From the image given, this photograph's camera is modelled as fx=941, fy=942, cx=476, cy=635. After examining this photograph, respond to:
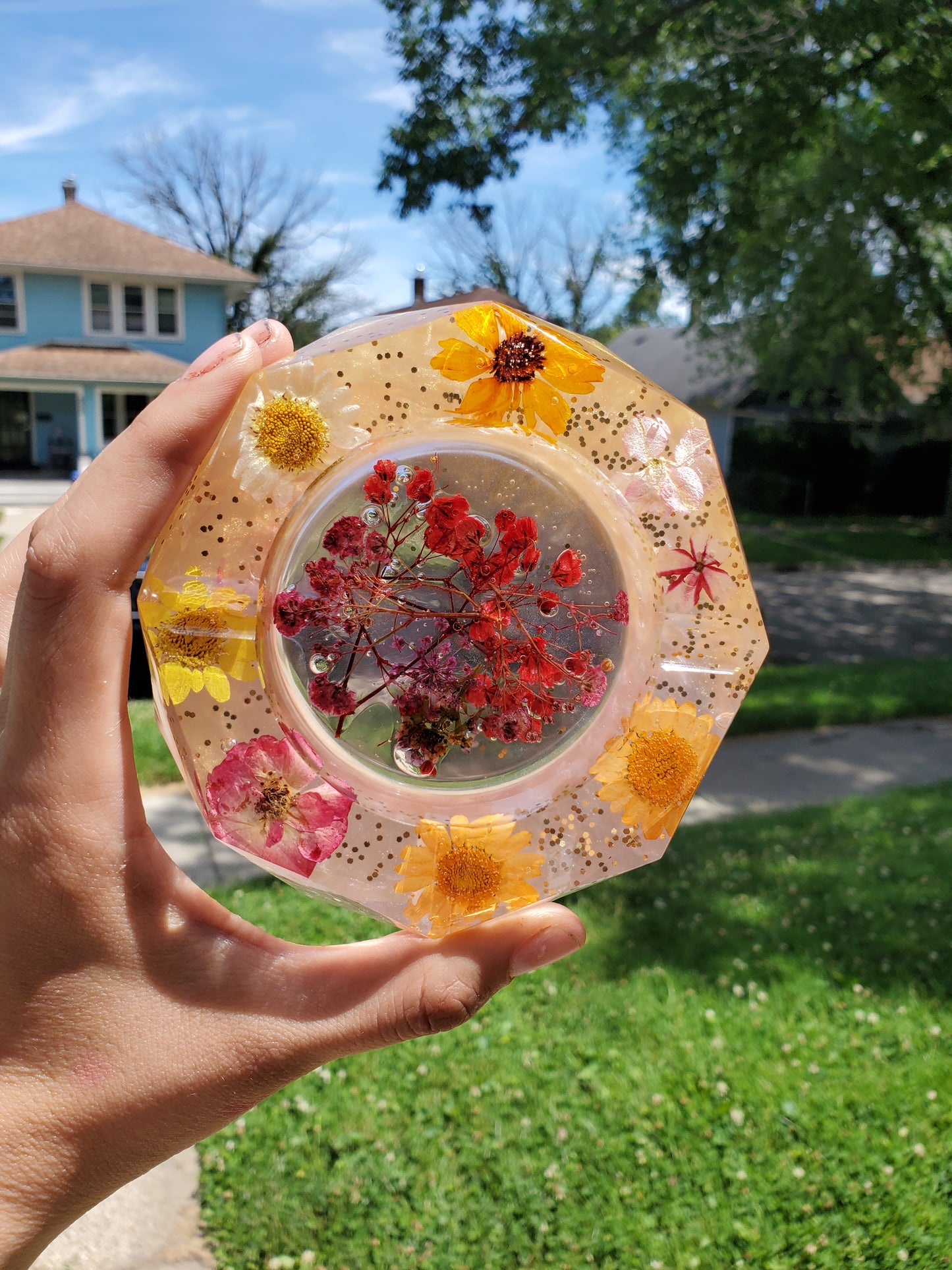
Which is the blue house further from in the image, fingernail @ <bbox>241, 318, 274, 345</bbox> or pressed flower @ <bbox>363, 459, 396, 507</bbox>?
pressed flower @ <bbox>363, 459, 396, 507</bbox>

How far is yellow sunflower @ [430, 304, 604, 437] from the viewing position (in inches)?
52.4

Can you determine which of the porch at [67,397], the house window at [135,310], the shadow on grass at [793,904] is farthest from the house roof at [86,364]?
the shadow on grass at [793,904]

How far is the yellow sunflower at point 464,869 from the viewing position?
1.40m

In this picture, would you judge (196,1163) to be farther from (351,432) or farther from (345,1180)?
(351,432)

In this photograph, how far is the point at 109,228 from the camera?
2516 cm

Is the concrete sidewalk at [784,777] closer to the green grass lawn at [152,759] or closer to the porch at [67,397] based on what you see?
the green grass lawn at [152,759]

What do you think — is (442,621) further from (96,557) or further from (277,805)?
(96,557)

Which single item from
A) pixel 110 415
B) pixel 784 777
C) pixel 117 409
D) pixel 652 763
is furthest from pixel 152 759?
pixel 110 415

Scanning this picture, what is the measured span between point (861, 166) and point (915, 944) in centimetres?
789

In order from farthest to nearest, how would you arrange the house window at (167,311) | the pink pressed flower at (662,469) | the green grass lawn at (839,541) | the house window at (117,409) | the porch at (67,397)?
the house window at (117,409)
the house window at (167,311)
the porch at (67,397)
the green grass lawn at (839,541)
the pink pressed flower at (662,469)

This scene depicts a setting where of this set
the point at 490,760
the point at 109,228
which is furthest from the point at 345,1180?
the point at 109,228

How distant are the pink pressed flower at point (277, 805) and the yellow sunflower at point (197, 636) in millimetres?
105

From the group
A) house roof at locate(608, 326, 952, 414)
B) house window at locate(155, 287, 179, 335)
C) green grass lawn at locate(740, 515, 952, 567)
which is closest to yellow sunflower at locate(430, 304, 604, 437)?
house roof at locate(608, 326, 952, 414)

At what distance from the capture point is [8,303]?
25.1 metres
